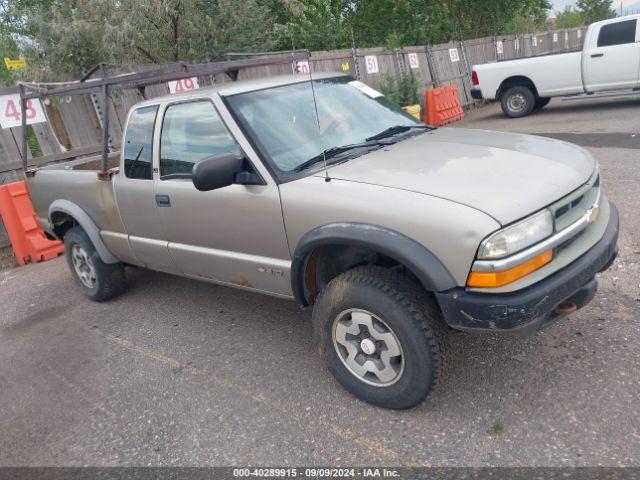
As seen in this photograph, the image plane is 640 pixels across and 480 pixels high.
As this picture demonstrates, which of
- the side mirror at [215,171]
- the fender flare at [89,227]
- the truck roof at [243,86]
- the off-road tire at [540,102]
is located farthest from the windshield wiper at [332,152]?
the off-road tire at [540,102]

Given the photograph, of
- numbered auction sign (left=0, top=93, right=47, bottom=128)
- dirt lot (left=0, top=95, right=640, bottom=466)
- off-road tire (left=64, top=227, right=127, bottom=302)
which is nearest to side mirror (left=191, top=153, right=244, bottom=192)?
dirt lot (left=0, top=95, right=640, bottom=466)

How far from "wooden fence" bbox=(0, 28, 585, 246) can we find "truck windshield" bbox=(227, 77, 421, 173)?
503cm

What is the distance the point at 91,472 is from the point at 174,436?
1.52 feet

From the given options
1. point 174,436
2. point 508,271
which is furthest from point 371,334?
point 174,436

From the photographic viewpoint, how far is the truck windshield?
11.0ft

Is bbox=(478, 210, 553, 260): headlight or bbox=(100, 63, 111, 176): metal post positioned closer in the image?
bbox=(478, 210, 553, 260): headlight

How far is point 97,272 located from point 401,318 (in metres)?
3.41

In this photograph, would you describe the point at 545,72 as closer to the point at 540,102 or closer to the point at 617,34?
the point at 540,102

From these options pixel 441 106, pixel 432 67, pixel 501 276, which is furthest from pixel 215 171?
pixel 432 67

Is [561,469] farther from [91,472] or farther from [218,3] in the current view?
[218,3]

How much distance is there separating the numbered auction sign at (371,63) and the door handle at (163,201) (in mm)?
10511

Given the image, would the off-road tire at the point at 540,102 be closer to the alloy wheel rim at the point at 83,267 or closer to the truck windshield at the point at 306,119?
the truck windshield at the point at 306,119

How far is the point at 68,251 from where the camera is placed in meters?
5.35

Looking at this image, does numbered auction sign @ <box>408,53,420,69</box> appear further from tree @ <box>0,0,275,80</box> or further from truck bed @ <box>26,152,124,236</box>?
truck bed @ <box>26,152,124,236</box>
